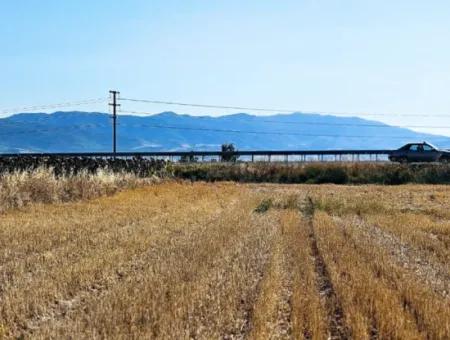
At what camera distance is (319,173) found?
40969mm

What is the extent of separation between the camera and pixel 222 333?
689cm

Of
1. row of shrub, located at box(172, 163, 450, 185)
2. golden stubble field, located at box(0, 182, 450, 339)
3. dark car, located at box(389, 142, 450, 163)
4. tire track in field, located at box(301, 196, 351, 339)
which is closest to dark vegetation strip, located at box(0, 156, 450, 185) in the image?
row of shrub, located at box(172, 163, 450, 185)

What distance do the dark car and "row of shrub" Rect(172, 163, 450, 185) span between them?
4994 mm

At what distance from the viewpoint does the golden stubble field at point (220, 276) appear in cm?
704

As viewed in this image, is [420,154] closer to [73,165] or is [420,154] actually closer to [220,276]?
[73,165]

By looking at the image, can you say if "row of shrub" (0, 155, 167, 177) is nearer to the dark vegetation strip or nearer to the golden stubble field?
the dark vegetation strip

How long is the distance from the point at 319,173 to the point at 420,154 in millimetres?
8990

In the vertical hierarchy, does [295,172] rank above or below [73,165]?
below

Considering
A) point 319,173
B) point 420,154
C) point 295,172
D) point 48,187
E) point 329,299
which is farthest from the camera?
point 420,154

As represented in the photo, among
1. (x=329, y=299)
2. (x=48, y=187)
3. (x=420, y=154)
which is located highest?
(x=420, y=154)

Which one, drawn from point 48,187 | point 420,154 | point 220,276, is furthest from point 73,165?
point 420,154

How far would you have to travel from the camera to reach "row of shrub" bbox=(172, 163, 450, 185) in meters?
38.6

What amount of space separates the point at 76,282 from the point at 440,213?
14.1m

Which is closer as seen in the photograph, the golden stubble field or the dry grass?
the golden stubble field
